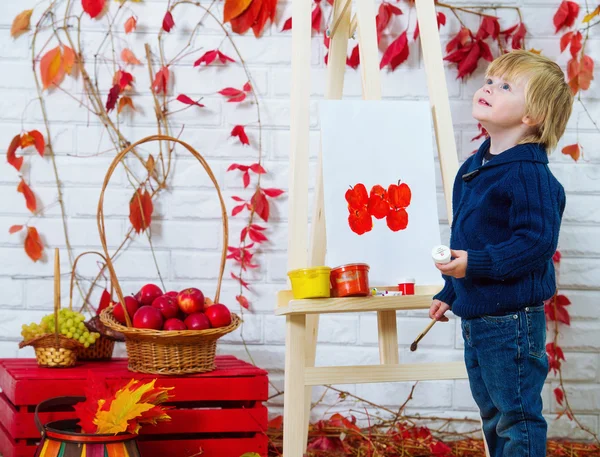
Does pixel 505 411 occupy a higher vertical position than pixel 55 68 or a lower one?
lower

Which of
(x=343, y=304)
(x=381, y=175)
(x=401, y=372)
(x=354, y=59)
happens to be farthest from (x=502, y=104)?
(x=354, y=59)

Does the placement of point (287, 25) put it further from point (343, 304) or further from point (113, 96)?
point (343, 304)

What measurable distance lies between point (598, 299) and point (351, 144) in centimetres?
112

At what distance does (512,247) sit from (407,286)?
32 centimetres

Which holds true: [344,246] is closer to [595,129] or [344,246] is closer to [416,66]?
[416,66]

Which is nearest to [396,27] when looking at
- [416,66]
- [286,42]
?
[416,66]

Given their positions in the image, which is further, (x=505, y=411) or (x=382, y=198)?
(x=382, y=198)

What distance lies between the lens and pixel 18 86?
91.7 inches

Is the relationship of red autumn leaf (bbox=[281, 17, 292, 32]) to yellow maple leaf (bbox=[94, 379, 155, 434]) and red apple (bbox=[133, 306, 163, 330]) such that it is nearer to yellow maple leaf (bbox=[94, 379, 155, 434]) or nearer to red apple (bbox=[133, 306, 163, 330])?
red apple (bbox=[133, 306, 163, 330])

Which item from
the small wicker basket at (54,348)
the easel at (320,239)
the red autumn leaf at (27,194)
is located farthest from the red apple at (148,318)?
the red autumn leaf at (27,194)

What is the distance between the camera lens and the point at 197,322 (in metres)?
1.85

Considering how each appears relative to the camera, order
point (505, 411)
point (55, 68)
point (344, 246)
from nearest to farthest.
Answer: point (505, 411), point (344, 246), point (55, 68)

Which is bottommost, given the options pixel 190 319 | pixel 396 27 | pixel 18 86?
pixel 190 319

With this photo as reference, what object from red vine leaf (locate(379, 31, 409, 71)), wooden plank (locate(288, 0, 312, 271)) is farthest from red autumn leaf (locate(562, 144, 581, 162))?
wooden plank (locate(288, 0, 312, 271))
